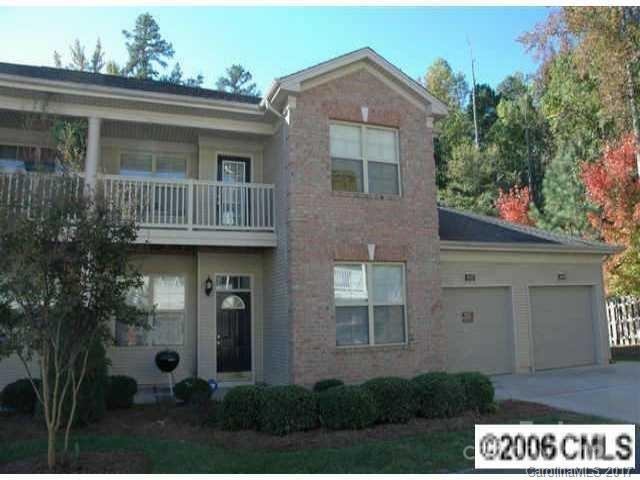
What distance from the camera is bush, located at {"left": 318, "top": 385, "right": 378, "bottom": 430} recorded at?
8.18 metres

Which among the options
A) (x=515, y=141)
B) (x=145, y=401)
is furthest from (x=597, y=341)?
(x=515, y=141)

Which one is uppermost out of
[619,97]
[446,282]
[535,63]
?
[535,63]

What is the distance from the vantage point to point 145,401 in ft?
36.9

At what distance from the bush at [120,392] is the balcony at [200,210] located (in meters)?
2.75

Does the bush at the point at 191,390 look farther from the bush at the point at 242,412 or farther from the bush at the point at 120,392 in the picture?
the bush at the point at 242,412

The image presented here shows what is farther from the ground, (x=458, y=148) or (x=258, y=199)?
(x=458, y=148)

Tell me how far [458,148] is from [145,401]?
98.0 feet

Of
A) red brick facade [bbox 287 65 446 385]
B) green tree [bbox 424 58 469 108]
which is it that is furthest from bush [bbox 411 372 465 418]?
green tree [bbox 424 58 469 108]

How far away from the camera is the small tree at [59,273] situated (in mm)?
6051

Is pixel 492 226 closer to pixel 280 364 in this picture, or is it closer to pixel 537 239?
pixel 537 239

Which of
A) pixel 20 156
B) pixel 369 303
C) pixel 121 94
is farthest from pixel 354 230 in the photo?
pixel 20 156

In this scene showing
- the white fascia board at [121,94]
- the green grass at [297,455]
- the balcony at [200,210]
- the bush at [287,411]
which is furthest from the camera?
the balcony at [200,210]

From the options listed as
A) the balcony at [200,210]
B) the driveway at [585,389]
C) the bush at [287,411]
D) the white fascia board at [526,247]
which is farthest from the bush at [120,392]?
the white fascia board at [526,247]

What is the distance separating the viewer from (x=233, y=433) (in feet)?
26.7
